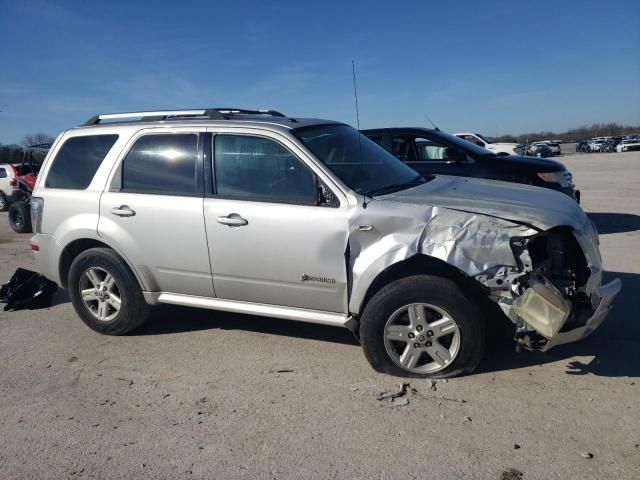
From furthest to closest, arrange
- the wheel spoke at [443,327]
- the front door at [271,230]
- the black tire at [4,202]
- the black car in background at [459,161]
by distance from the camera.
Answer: the black tire at [4,202] → the black car in background at [459,161] → the front door at [271,230] → the wheel spoke at [443,327]

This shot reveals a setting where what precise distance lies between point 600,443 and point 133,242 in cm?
375

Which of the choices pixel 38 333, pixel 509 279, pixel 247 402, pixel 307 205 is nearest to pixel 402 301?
pixel 509 279

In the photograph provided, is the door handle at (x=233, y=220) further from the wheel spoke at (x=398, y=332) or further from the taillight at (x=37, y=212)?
the taillight at (x=37, y=212)

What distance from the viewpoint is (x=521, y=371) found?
12.2 feet

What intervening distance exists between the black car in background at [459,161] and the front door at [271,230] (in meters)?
4.81

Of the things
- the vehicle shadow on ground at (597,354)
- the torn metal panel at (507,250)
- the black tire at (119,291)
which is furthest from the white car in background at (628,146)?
the black tire at (119,291)

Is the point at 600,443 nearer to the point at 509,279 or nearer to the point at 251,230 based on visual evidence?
the point at 509,279

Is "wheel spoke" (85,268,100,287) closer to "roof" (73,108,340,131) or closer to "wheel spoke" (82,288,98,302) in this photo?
"wheel spoke" (82,288,98,302)

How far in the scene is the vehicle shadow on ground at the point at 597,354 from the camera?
3.68 metres

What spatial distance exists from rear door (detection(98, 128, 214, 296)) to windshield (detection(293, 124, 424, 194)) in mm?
999

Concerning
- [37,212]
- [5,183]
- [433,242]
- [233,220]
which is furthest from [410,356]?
[5,183]

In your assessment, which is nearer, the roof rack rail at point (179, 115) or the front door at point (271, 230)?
the front door at point (271, 230)

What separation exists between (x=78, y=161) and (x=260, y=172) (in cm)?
198

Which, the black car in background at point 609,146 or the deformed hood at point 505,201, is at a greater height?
the black car in background at point 609,146
